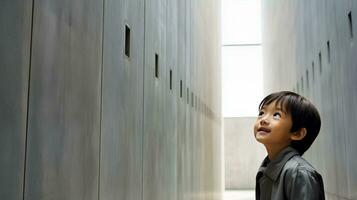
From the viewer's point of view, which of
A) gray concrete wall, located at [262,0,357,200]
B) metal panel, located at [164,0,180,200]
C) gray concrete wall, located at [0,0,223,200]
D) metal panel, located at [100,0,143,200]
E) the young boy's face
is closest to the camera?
the young boy's face

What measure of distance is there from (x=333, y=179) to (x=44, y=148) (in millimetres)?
→ 5978

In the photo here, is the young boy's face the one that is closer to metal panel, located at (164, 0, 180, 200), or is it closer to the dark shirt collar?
the dark shirt collar

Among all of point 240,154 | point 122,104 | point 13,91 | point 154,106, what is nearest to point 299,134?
point 13,91

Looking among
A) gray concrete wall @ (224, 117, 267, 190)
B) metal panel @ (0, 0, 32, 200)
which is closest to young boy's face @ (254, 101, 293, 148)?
metal panel @ (0, 0, 32, 200)

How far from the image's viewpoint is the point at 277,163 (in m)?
2.47

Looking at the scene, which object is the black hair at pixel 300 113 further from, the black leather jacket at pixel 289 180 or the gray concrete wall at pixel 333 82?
the gray concrete wall at pixel 333 82

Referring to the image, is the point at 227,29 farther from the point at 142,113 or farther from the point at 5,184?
the point at 5,184

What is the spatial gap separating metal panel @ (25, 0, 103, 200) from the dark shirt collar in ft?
5.89

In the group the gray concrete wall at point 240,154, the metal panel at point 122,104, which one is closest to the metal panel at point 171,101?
the metal panel at point 122,104

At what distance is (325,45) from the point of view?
29.0 feet

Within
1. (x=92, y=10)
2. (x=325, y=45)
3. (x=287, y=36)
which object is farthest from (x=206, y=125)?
(x=92, y=10)

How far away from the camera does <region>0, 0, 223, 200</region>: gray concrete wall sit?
11.1ft

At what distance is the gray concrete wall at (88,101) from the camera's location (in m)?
3.38

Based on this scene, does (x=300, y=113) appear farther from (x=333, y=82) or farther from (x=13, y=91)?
(x=333, y=82)
